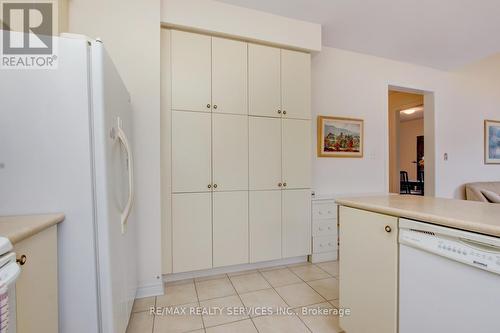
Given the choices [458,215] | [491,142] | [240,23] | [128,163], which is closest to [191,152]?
A: [128,163]

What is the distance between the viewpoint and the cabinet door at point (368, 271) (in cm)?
112

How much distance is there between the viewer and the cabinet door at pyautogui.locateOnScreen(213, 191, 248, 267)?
2.26 metres

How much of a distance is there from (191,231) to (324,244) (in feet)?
5.21

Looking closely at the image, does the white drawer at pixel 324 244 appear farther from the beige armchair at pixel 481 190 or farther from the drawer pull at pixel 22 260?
the beige armchair at pixel 481 190

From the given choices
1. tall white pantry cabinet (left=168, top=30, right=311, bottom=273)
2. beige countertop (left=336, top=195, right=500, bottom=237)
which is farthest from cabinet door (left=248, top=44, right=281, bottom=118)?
beige countertop (left=336, top=195, right=500, bottom=237)

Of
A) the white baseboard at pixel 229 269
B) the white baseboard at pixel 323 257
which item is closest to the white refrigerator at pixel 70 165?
the white baseboard at pixel 229 269

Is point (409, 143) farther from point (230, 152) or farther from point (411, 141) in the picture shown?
point (230, 152)

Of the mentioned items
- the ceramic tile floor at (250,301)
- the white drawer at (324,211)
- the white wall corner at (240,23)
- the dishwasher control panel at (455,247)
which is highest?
the white wall corner at (240,23)

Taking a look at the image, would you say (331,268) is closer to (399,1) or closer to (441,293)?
(441,293)

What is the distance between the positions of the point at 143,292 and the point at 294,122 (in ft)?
7.32

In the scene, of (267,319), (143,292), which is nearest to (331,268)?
(267,319)

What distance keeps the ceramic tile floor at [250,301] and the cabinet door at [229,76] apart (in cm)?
172

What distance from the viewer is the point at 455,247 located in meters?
0.87

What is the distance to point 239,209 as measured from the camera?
7.65ft
